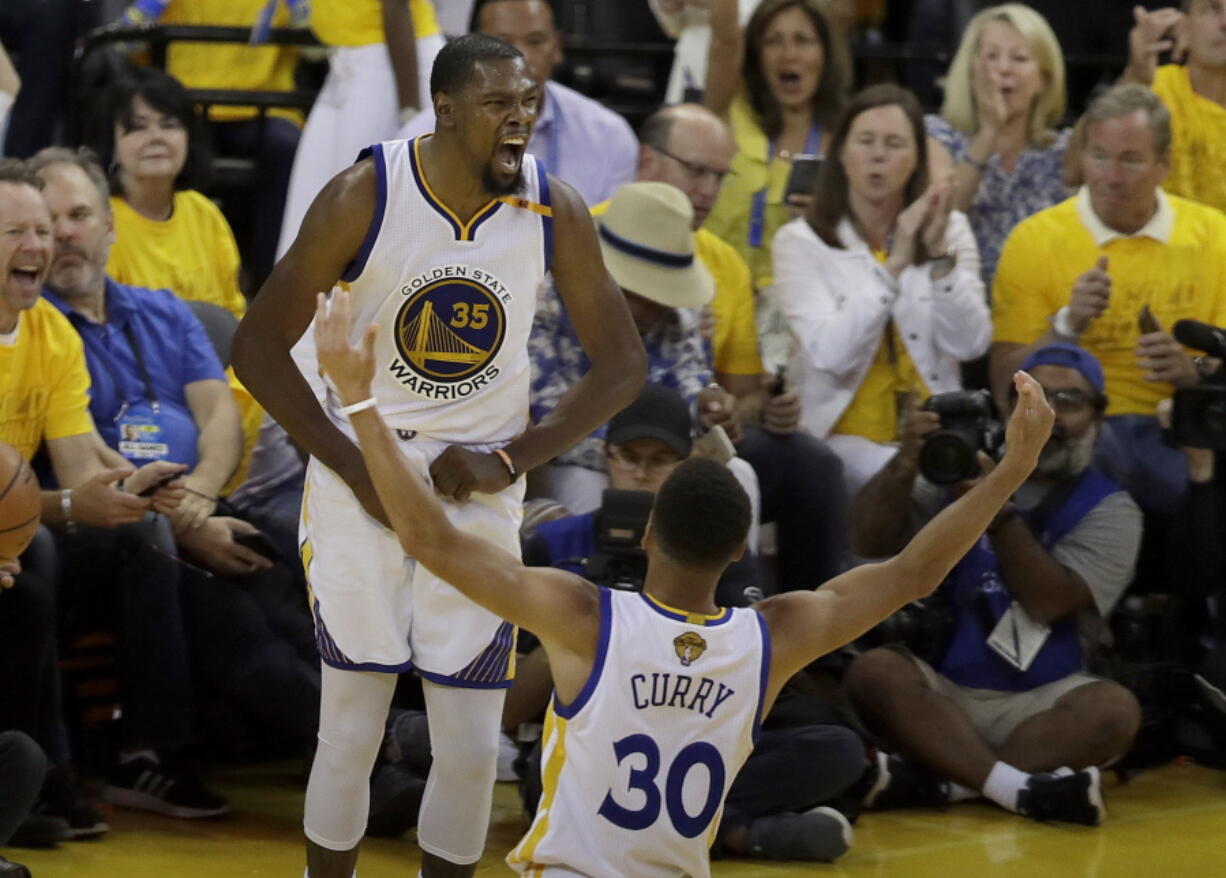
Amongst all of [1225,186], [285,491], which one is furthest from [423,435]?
[1225,186]

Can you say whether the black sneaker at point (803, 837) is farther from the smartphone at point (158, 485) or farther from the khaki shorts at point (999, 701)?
the smartphone at point (158, 485)

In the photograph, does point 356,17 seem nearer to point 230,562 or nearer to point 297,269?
point 230,562

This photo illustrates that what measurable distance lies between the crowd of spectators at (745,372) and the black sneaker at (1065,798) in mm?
18

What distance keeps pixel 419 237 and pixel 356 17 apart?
3518 millimetres

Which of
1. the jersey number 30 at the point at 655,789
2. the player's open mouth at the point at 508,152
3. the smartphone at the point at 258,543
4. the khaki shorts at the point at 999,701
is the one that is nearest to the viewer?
the jersey number 30 at the point at 655,789

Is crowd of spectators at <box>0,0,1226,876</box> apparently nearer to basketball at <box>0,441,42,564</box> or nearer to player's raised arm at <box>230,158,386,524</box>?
basketball at <box>0,441,42,564</box>

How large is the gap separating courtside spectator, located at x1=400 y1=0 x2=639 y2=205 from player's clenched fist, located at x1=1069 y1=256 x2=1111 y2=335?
5.77ft

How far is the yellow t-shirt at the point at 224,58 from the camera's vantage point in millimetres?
7992

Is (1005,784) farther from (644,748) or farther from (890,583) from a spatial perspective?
(644,748)

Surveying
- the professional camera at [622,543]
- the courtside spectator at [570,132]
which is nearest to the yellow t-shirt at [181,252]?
the courtside spectator at [570,132]

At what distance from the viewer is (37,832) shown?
17.3ft

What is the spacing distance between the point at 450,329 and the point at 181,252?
2.96 m

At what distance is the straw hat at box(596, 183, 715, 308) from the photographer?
631 centimetres

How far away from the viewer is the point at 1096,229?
7.13 meters
